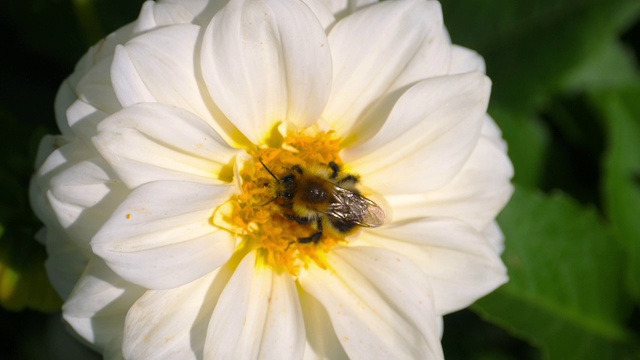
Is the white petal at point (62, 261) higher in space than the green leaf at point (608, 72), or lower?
higher

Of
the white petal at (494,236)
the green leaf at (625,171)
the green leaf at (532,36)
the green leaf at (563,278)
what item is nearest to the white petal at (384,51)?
the white petal at (494,236)

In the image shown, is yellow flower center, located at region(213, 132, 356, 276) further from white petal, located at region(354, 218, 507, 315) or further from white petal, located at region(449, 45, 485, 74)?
white petal, located at region(449, 45, 485, 74)

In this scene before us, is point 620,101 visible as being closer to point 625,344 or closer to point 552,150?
point 552,150

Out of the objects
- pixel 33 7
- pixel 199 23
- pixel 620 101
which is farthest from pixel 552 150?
pixel 33 7

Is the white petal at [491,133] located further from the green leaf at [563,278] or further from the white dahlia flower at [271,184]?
the green leaf at [563,278]

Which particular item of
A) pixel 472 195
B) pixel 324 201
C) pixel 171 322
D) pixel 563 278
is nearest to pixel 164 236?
pixel 171 322

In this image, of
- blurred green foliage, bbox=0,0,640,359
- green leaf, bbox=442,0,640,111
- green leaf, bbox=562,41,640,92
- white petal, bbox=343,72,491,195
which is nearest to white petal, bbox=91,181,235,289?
white petal, bbox=343,72,491,195

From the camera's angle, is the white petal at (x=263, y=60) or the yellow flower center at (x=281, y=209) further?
the yellow flower center at (x=281, y=209)
